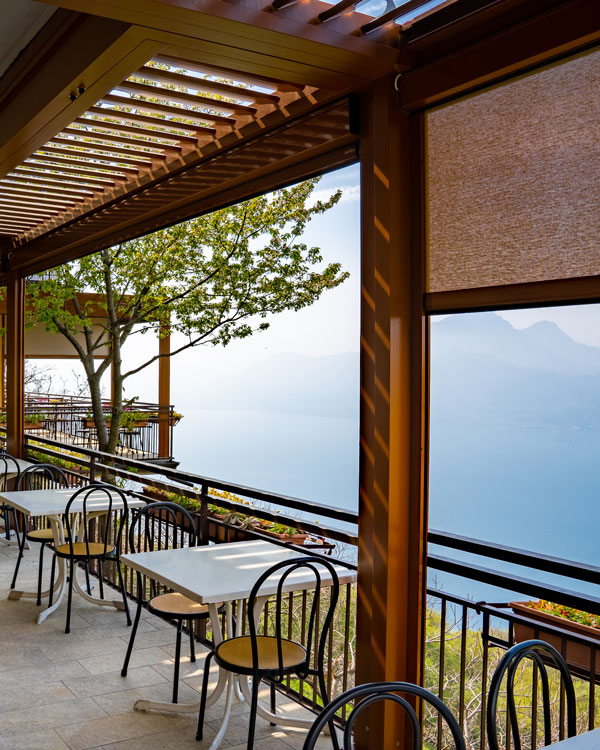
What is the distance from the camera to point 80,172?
15.8 feet

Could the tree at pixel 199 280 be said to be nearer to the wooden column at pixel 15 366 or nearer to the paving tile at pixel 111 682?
the wooden column at pixel 15 366

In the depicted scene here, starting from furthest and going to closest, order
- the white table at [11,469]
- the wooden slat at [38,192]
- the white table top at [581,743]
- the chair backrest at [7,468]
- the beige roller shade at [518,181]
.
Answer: the white table at [11,469]
the chair backrest at [7,468]
the wooden slat at [38,192]
the beige roller shade at [518,181]
the white table top at [581,743]

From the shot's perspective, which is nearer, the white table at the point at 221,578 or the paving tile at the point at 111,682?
the white table at the point at 221,578

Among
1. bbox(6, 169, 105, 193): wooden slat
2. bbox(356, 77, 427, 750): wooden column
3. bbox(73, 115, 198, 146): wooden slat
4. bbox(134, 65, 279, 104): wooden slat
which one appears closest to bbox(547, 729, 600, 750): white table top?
bbox(356, 77, 427, 750): wooden column

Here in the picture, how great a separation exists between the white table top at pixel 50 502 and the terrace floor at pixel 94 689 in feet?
2.28

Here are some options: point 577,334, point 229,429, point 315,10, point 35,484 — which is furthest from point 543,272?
point 229,429

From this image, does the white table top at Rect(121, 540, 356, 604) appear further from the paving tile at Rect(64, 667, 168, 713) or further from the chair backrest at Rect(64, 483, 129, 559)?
the chair backrest at Rect(64, 483, 129, 559)

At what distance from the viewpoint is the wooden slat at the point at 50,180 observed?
488 cm

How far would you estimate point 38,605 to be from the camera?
16.4 feet

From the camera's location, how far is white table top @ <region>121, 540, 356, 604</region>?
3.00 m

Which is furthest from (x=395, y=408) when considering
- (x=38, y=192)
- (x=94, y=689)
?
(x=38, y=192)

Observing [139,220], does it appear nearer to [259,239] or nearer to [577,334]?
[259,239]

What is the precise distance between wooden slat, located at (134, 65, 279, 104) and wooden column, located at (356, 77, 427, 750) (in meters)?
0.66

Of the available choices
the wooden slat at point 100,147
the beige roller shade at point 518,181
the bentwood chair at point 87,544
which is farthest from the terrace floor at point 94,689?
the wooden slat at point 100,147
